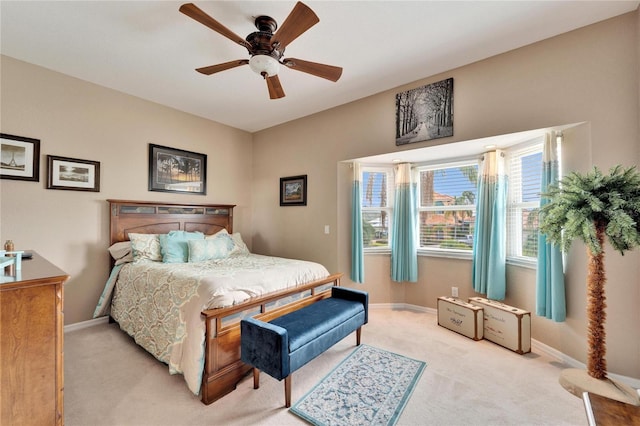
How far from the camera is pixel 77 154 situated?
3.11 metres

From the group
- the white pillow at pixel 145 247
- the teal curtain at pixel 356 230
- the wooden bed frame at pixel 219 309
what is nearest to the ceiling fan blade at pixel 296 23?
the wooden bed frame at pixel 219 309

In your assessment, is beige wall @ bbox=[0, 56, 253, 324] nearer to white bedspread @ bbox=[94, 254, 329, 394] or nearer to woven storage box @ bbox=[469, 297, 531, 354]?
white bedspread @ bbox=[94, 254, 329, 394]

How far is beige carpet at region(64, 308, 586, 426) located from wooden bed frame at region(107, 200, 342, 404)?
0.18 m

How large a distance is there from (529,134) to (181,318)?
362 centimetres

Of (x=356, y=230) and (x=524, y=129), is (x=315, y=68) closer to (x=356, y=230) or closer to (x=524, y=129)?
(x=524, y=129)

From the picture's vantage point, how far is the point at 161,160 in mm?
3809

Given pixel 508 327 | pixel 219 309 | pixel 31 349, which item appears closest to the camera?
pixel 31 349

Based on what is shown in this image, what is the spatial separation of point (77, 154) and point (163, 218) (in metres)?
A: 1.18

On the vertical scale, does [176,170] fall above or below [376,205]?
above

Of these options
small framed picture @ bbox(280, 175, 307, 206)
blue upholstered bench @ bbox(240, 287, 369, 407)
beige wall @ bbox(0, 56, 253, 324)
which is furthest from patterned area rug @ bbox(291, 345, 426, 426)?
beige wall @ bbox(0, 56, 253, 324)

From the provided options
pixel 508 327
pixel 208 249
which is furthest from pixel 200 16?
pixel 508 327

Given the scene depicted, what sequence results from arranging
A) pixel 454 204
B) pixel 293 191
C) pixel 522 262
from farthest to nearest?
pixel 293 191, pixel 454 204, pixel 522 262

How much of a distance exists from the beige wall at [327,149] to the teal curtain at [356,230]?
5.2 inches

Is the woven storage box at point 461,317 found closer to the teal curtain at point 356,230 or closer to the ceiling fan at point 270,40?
the teal curtain at point 356,230
